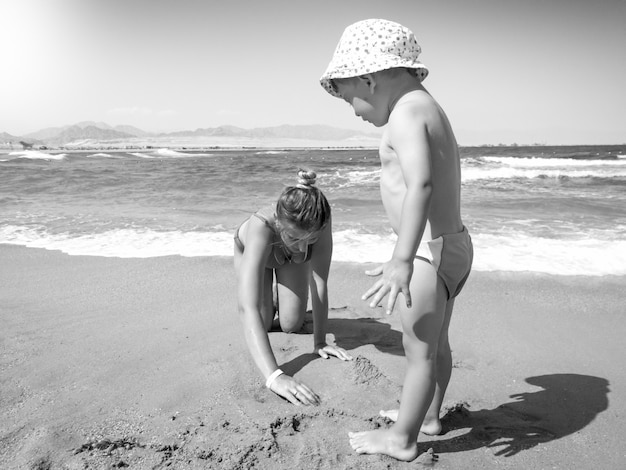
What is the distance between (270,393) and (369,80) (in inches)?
62.1

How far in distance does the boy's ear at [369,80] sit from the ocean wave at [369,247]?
3104 millimetres

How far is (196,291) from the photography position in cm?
386

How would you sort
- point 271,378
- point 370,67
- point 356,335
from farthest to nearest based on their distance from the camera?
point 356,335, point 271,378, point 370,67

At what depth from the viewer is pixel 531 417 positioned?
218cm

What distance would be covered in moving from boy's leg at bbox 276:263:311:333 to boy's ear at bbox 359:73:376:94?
1.56m

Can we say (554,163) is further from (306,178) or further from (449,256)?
(449,256)

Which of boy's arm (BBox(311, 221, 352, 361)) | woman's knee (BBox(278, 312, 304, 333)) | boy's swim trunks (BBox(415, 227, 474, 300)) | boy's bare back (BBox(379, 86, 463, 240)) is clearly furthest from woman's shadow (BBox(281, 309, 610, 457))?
boy's bare back (BBox(379, 86, 463, 240))

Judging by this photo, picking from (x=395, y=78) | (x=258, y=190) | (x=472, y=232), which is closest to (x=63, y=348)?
(x=395, y=78)

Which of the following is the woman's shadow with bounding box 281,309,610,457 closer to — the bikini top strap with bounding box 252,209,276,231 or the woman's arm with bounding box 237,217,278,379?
the woman's arm with bounding box 237,217,278,379

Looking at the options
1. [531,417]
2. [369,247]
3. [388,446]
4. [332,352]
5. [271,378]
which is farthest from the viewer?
[369,247]

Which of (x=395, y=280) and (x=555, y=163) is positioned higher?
(x=395, y=280)

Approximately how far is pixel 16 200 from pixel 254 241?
29.5 feet

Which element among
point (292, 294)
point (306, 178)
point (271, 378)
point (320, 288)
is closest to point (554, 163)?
point (292, 294)

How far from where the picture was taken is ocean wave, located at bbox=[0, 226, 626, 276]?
4523 mm
